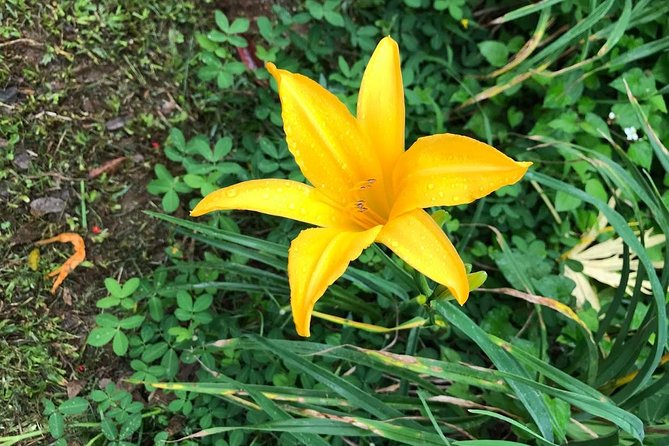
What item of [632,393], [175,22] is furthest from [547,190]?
[175,22]

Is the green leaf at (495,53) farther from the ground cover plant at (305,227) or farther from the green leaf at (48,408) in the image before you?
the green leaf at (48,408)

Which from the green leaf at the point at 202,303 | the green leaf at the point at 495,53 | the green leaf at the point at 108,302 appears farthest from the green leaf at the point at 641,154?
the green leaf at the point at 108,302

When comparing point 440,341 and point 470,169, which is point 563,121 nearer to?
point 440,341

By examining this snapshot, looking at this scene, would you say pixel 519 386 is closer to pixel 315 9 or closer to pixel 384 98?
pixel 384 98

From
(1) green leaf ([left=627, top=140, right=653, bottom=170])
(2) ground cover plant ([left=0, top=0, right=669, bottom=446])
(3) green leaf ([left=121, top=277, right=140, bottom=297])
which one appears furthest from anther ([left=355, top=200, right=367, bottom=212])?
(1) green leaf ([left=627, top=140, right=653, bottom=170])

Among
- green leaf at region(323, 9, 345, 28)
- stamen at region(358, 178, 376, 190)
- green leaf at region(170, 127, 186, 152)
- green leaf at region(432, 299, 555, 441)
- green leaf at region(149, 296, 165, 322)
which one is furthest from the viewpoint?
green leaf at region(323, 9, 345, 28)

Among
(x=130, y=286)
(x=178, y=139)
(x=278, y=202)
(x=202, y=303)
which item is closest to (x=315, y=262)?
(x=278, y=202)

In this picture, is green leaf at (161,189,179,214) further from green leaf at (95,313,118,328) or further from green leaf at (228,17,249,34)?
green leaf at (228,17,249,34)
